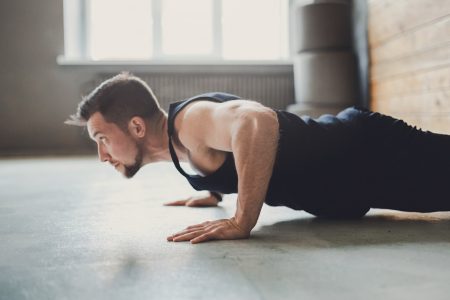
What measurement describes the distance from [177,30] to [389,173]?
15.1 feet

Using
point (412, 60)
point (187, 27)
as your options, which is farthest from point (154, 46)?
point (412, 60)

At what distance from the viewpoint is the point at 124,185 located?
8.71 ft

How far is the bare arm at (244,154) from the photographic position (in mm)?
1267

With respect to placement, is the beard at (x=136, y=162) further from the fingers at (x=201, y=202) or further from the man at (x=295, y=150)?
the fingers at (x=201, y=202)

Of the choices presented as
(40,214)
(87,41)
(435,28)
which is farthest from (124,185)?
(87,41)

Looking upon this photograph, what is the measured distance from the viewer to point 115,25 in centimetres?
564

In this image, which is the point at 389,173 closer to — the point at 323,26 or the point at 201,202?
the point at 201,202

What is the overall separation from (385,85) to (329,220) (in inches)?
103

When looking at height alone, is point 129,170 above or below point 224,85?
below

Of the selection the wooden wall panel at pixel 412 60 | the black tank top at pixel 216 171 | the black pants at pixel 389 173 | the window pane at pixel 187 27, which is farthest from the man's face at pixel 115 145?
the window pane at pixel 187 27

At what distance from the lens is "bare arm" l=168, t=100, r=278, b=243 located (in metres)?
1.27

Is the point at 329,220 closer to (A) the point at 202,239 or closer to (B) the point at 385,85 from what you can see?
(A) the point at 202,239

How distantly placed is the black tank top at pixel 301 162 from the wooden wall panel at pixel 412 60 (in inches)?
63.2

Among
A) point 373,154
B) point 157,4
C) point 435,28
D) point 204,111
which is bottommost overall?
point 373,154
